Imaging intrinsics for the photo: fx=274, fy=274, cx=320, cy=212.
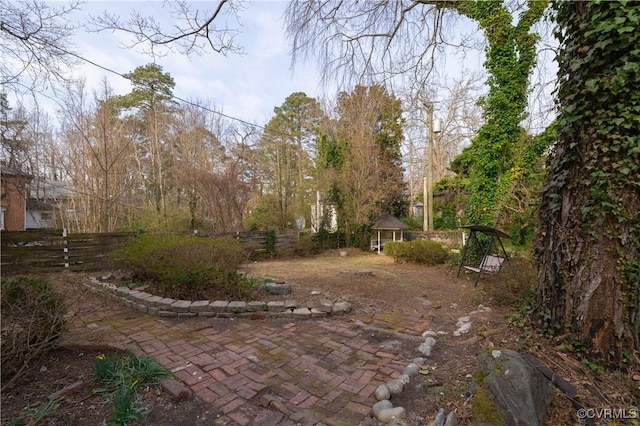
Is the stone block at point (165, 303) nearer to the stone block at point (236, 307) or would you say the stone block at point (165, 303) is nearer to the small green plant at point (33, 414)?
the stone block at point (236, 307)

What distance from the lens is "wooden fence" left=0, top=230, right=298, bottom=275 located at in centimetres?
623

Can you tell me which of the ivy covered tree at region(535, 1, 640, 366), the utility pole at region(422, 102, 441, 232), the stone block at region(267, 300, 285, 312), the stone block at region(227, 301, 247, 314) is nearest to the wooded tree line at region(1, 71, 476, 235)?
the utility pole at region(422, 102, 441, 232)

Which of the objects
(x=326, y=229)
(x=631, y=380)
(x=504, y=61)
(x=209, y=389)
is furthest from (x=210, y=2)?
(x=326, y=229)

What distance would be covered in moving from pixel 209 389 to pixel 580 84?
3758 mm

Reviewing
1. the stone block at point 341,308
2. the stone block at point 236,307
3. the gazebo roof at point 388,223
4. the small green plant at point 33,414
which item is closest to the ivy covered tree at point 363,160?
the gazebo roof at point 388,223

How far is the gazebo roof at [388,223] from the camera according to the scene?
11.6 m

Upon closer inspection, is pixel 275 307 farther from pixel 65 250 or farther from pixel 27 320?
pixel 65 250

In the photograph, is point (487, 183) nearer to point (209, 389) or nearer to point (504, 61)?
point (504, 61)

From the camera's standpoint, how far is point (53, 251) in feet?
22.1

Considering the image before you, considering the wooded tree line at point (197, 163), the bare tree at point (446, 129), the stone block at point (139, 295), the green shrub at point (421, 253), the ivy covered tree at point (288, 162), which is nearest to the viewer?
the stone block at point (139, 295)

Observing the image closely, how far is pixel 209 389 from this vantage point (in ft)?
7.04

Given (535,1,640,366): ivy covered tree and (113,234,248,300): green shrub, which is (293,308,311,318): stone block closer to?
(113,234,248,300): green shrub

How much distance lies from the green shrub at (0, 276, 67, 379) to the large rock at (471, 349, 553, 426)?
2998 millimetres

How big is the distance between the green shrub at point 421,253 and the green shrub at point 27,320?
27.5ft
